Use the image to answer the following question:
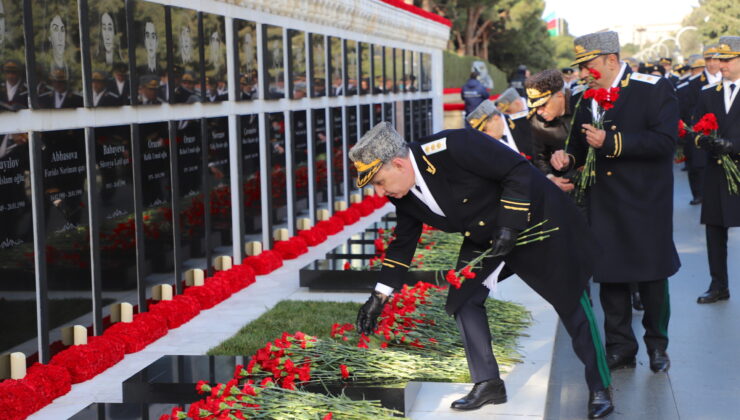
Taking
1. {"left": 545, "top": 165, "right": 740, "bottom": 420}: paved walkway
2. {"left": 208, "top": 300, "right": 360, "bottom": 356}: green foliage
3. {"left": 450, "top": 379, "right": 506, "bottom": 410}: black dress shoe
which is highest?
{"left": 450, "top": 379, "right": 506, "bottom": 410}: black dress shoe

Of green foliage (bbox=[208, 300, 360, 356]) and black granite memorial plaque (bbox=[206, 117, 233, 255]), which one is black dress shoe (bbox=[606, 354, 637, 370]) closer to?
green foliage (bbox=[208, 300, 360, 356])

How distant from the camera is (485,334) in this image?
582cm

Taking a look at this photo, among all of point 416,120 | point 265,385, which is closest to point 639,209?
point 265,385

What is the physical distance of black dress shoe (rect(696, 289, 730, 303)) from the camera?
9.33 meters

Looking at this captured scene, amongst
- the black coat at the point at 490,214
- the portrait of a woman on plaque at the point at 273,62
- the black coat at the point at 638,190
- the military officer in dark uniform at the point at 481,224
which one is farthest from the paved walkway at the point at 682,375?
the portrait of a woman on plaque at the point at 273,62

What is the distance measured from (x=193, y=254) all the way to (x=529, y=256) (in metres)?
4.37

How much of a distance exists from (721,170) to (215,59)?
4.36m

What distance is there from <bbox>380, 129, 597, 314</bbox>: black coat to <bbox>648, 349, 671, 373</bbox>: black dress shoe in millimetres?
1488

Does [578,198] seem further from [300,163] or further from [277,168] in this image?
[300,163]

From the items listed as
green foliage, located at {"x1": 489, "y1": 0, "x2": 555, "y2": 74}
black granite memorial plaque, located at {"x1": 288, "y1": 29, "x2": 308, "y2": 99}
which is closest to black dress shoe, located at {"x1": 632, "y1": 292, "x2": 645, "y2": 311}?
black granite memorial plaque, located at {"x1": 288, "y1": 29, "x2": 308, "y2": 99}

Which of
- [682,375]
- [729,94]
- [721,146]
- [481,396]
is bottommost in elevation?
[682,375]

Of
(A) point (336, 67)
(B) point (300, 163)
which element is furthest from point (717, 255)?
(A) point (336, 67)

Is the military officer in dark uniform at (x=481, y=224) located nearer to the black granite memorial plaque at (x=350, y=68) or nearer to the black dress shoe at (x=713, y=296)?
the black dress shoe at (x=713, y=296)

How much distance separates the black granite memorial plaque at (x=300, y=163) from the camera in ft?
41.8
